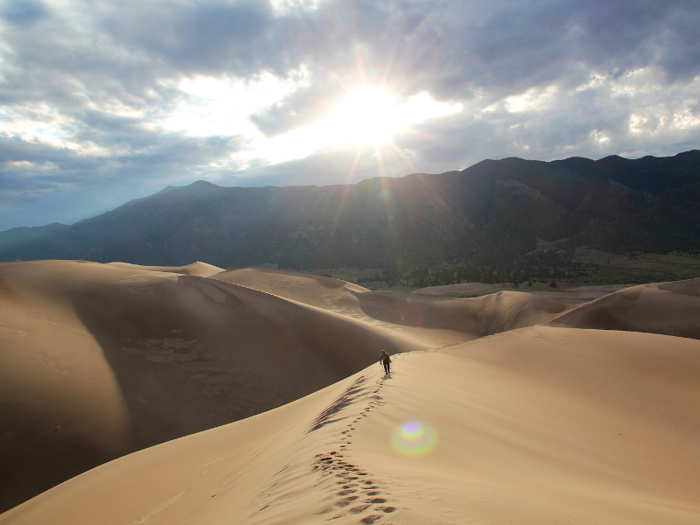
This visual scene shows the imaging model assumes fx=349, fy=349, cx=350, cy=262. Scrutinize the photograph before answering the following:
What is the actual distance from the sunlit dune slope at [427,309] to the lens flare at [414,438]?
60.2 ft

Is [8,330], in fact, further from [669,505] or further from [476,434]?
[669,505]

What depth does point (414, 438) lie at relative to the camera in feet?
16.1

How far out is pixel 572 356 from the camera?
12.8 m

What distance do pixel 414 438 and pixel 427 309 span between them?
1069 inches

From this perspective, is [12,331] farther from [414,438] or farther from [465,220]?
[465,220]

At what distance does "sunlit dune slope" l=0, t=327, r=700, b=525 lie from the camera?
2863 millimetres

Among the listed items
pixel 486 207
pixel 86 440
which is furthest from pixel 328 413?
pixel 486 207

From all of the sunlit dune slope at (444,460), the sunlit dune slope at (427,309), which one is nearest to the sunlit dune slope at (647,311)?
the sunlit dune slope at (427,309)

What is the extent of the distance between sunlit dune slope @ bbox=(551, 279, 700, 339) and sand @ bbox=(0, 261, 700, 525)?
10 centimetres

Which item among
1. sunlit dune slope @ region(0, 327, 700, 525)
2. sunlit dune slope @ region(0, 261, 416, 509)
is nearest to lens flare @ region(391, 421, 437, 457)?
sunlit dune slope @ region(0, 327, 700, 525)

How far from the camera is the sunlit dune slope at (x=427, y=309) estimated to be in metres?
26.0

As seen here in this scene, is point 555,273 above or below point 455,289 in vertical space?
above

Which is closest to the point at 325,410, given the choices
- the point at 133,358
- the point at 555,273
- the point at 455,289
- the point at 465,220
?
the point at 133,358

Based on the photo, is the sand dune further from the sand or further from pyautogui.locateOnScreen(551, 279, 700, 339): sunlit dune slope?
pyautogui.locateOnScreen(551, 279, 700, 339): sunlit dune slope
